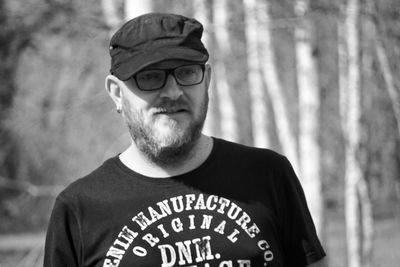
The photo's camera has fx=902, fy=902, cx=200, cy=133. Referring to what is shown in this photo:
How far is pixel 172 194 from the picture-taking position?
7.82 feet

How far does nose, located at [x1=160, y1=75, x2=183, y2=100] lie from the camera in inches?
92.9

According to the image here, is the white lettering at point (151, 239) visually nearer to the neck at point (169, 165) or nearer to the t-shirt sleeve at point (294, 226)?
the neck at point (169, 165)

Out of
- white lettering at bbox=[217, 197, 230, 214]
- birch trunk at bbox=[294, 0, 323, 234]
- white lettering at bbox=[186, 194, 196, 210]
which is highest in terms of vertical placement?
birch trunk at bbox=[294, 0, 323, 234]

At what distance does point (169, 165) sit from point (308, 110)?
19.8ft

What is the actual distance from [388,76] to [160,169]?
5898 mm

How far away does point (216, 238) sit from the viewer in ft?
7.75

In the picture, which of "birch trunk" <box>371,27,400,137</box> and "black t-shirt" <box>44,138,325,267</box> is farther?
"birch trunk" <box>371,27,400,137</box>

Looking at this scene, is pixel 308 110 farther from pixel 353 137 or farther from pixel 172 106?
pixel 172 106

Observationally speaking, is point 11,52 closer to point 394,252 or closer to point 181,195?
point 181,195

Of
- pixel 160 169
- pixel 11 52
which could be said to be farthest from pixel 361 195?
pixel 160 169

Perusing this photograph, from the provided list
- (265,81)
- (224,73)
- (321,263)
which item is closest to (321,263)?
(321,263)

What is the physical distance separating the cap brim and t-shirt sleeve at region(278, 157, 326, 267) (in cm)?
40

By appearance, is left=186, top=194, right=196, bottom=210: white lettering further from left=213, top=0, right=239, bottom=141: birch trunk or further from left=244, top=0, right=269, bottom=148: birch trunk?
left=213, top=0, right=239, bottom=141: birch trunk

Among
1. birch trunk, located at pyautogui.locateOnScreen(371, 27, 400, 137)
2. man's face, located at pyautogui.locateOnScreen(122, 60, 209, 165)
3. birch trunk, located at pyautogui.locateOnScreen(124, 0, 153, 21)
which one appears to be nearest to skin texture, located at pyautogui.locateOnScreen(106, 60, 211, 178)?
man's face, located at pyautogui.locateOnScreen(122, 60, 209, 165)
